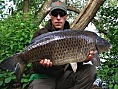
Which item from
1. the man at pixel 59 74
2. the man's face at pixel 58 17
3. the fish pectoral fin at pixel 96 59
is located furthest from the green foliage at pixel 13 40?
the fish pectoral fin at pixel 96 59

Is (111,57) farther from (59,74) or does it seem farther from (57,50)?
(57,50)

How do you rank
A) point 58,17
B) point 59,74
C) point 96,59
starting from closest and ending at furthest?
1. point 96,59
2. point 58,17
3. point 59,74

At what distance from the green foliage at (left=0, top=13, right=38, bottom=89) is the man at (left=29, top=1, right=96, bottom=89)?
0.96m

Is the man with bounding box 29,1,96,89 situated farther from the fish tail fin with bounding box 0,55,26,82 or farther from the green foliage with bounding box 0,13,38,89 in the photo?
the green foliage with bounding box 0,13,38,89

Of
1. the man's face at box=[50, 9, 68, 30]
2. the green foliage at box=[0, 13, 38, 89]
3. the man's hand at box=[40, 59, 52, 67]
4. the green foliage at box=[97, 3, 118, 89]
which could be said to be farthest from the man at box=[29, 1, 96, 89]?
the green foliage at box=[0, 13, 38, 89]

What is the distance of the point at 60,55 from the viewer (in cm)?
312

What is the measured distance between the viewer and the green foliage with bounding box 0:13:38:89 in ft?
15.2

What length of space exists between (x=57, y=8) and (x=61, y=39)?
482 mm

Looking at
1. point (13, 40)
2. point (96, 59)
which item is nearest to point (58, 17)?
point (96, 59)

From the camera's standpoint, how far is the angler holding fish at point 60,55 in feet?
10.3

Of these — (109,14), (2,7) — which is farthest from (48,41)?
(109,14)

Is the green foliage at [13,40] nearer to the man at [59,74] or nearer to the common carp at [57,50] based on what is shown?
the man at [59,74]

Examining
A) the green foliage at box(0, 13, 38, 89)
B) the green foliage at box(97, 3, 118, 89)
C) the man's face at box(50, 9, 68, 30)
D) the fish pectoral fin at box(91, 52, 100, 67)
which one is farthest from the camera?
the green foliage at box(0, 13, 38, 89)

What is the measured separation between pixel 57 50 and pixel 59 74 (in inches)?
24.2
